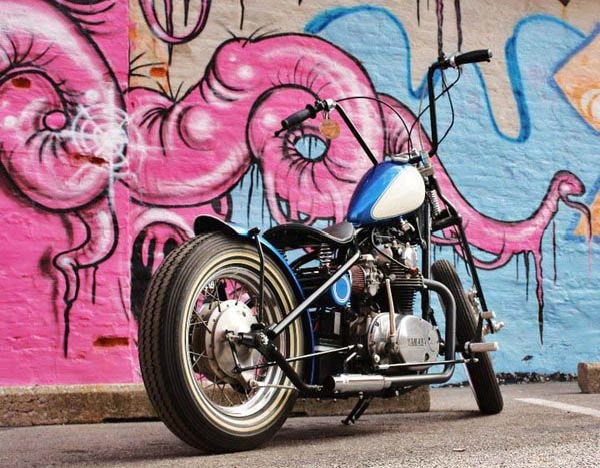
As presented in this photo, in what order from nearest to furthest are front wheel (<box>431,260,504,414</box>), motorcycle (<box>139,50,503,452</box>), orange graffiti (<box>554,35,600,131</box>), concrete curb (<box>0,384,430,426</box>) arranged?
motorcycle (<box>139,50,503,452</box>) < front wheel (<box>431,260,504,414</box>) < concrete curb (<box>0,384,430,426</box>) < orange graffiti (<box>554,35,600,131</box>)

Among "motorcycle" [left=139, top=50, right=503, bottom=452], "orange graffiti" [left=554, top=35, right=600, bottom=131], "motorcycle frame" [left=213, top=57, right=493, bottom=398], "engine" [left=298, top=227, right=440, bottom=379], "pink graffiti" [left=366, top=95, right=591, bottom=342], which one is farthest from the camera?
"orange graffiti" [left=554, top=35, right=600, bottom=131]

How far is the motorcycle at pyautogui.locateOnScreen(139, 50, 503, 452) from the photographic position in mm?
3480

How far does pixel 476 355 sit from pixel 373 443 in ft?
4.37

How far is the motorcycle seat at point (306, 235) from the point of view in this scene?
4.06 m

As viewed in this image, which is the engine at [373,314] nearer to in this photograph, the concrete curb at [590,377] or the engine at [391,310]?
the engine at [391,310]

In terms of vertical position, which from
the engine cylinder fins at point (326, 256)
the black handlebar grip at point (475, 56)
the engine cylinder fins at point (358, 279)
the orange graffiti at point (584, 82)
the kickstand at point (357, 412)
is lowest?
the kickstand at point (357, 412)

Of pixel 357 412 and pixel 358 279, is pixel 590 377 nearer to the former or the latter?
pixel 357 412

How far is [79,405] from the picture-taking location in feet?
17.0

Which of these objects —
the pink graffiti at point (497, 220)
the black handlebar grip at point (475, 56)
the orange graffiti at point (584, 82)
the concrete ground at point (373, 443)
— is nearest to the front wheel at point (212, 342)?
the concrete ground at point (373, 443)

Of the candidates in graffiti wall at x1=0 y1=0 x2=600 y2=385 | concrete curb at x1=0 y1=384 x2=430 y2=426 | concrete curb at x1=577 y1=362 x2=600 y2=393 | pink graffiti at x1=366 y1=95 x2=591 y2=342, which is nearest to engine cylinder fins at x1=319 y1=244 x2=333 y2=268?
concrete curb at x1=0 y1=384 x2=430 y2=426

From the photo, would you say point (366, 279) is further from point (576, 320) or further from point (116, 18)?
point (576, 320)

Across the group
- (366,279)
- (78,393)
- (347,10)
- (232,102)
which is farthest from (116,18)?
(366,279)

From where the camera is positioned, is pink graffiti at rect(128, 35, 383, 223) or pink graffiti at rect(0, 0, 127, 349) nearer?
pink graffiti at rect(0, 0, 127, 349)

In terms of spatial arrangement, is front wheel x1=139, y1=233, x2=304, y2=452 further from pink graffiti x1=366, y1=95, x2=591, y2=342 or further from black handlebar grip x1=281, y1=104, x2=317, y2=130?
pink graffiti x1=366, y1=95, x2=591, y2=342
